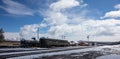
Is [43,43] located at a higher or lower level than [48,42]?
lower

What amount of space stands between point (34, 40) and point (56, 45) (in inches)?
400

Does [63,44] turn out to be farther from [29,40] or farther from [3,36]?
[3,36]

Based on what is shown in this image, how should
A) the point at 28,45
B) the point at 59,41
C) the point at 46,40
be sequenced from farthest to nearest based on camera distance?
the point at 59,41 < the point at 28,45 < the point at 46,40

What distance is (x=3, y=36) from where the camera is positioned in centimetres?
13600

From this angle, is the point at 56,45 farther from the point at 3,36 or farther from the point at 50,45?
the point at 3,36

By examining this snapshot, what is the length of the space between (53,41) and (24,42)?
12117 mm

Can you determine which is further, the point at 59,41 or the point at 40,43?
the point at 59,41

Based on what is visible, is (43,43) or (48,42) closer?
(48,42)

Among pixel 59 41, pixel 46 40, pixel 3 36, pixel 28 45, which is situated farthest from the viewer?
pixel 3 36

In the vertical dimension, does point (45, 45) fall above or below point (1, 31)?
below

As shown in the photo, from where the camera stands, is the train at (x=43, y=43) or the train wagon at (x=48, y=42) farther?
the train at (x=43, y=43)

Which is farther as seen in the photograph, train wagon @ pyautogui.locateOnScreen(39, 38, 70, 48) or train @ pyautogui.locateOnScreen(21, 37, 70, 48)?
train @ pyautogui.locateOnScreen(21, 37, 70, 48)

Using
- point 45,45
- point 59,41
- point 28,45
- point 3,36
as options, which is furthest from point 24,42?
point 3,36

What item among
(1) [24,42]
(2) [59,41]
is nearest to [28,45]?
(1) [24,42]
